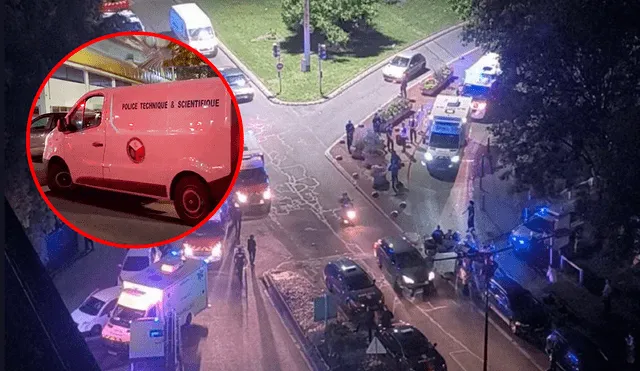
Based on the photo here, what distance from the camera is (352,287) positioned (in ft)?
47.8

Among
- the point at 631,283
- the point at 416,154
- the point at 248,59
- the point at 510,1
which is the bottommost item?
the point at 631,283

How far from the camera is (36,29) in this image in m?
15.0

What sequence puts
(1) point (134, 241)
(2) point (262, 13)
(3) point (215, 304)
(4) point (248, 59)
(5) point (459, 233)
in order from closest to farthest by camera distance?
(1) point (134, 241)
(3) point (215, 304)
(5) point (459, 233)
(4) point (248, 59)
(2) point (262, 13)

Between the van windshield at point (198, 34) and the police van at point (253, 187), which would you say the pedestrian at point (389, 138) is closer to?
the police van at point (253, 187)

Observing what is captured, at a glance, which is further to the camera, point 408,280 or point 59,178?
point 408,280

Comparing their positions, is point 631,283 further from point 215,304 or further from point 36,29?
point 36,29

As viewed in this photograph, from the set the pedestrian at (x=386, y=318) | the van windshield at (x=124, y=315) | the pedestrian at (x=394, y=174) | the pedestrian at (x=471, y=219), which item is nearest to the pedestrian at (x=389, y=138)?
the pedestrian at (x=394, y=174)

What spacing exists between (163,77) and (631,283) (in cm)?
1319

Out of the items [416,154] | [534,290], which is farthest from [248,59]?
[534,290]

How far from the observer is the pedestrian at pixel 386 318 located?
45.9 feet

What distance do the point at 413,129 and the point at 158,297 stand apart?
8.99 meters

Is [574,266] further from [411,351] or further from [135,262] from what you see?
[135,262]

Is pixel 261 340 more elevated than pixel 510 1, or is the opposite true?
pixel 510 1

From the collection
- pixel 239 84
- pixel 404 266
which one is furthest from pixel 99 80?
pixel 239 84
